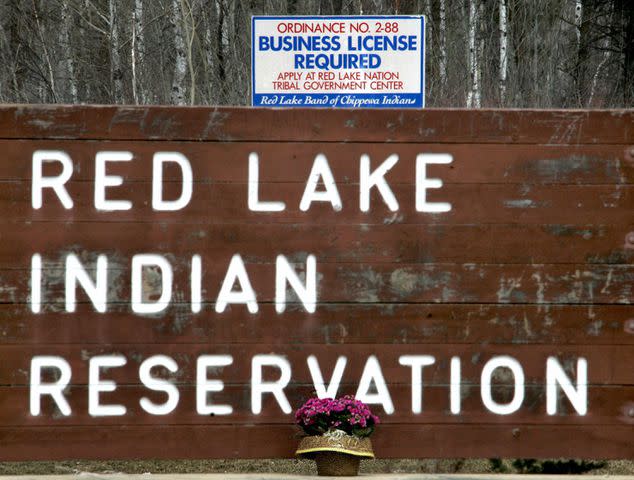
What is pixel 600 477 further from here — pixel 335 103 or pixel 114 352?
pixel 335 103

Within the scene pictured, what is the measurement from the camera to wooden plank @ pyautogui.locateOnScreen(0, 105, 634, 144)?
6078 mm

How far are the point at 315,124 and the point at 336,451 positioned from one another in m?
1.52

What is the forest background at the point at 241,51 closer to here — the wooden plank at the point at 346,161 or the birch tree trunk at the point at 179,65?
the birch tree trunk at the point at 179,65

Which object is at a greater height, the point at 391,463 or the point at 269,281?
the point at 269,281

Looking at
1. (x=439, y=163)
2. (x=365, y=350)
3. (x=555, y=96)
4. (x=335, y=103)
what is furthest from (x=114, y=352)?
(x=555, y=96)

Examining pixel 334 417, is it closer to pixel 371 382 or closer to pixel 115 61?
pixel 371 382

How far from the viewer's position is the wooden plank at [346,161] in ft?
19.9

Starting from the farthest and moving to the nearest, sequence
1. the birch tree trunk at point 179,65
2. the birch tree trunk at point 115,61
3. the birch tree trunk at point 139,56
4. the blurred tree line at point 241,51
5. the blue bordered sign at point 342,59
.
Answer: the birch tree trunk at point 139,56
the birch tree trunk at point 115,61
the blurred tree line at point 241,51
the birch tree trunk at point 179,65
the blue bordered sign at point 342,59

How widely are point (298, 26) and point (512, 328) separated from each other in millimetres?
7239

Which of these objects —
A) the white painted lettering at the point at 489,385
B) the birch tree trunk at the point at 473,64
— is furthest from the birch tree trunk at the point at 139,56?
the white painted lettering at the point at 489,385

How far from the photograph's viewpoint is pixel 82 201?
6059 mm

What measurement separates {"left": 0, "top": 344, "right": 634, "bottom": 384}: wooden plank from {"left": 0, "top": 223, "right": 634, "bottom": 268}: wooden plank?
1.33 feet

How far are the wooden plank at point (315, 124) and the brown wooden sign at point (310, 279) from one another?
0.01 m

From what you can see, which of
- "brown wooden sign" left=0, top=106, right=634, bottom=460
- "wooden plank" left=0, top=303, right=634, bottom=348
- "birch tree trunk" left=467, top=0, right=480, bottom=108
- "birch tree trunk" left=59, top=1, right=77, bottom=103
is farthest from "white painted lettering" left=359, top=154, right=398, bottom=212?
"birch tree trunk" left=59, top=1, right=77, bottom=103
